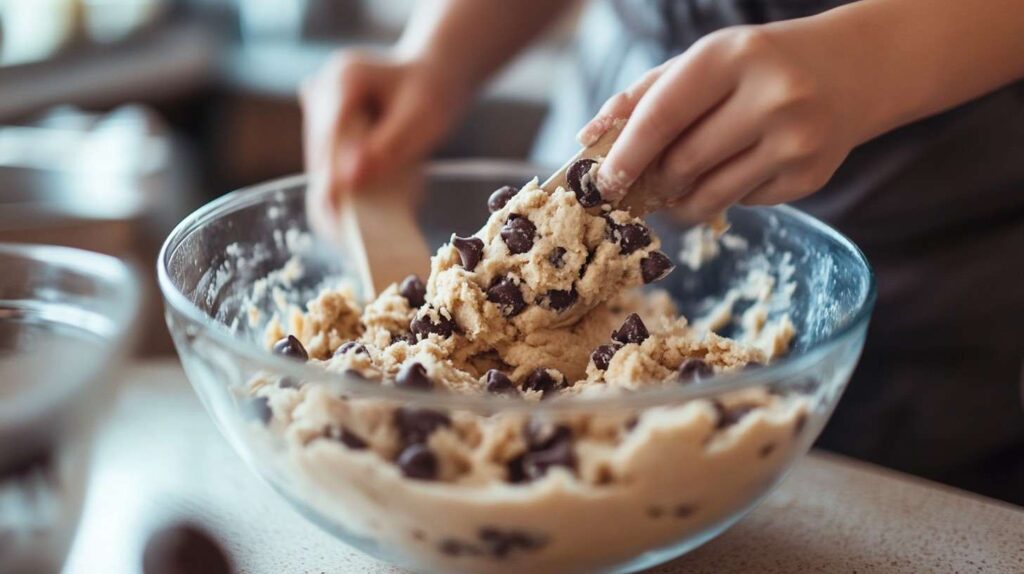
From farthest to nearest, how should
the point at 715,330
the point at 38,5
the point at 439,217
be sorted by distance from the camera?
the point at 38,5, the point at 439,217, the point at 715,330

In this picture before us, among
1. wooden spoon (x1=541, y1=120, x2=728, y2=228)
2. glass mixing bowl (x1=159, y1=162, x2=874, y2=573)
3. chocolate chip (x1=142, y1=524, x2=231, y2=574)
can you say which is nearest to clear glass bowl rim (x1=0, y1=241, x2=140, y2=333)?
glass mixing bowl (x1=159, y1=162, x2=874, y2=573)

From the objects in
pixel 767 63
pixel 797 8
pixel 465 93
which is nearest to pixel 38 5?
pixel 465 93

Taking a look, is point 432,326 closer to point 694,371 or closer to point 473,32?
point 694,371

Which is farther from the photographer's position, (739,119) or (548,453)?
(739,119)

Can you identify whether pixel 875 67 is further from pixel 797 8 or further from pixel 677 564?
pixel 677 564

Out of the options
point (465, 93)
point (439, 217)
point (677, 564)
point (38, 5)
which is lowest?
point (677, 564)

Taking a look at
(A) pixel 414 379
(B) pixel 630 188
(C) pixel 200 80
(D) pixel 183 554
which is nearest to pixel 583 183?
(B) pixel 630 188

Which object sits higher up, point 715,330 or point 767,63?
point 767,63
